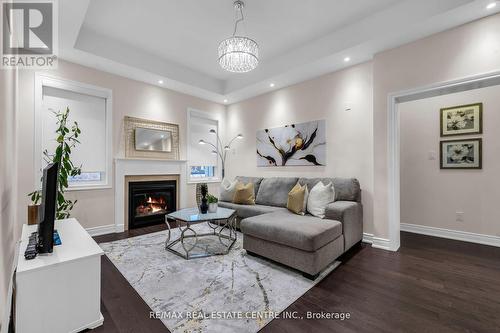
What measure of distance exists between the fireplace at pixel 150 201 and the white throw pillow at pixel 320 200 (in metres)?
2.89

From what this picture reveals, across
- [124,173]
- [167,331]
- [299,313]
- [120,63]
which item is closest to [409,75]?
[299,313]

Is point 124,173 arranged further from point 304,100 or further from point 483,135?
point 483,135

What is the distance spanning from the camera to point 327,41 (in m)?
3.42

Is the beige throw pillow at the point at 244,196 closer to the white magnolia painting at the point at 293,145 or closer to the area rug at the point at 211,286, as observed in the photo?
the white magnolia painting at the point at 293,145

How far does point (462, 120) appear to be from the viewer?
11.3 ft

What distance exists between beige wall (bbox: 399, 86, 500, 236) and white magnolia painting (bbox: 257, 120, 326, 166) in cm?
148

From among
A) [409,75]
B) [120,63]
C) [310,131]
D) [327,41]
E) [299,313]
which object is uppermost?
[327,41]

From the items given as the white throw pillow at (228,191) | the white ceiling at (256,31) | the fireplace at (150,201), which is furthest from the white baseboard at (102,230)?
the white ceiling at (256,31)

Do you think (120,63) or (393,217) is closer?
(393,217)

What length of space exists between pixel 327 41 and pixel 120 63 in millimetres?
3254

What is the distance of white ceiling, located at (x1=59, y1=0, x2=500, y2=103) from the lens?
8.74 feet

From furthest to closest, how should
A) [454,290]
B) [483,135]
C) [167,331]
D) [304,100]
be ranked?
[304,100] < [483,135] < [454,290] < [167,331]

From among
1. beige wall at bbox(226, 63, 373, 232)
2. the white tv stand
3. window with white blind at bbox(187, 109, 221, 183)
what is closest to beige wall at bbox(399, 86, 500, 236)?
beige wall at bbox(226, 63, 373, 232)
